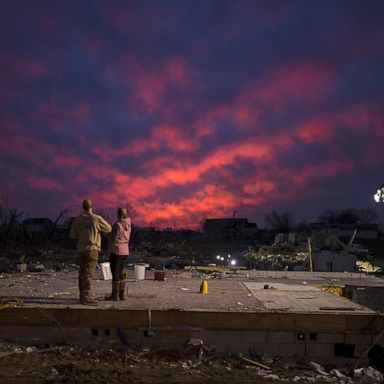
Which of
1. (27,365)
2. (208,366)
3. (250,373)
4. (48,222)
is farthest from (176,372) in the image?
(48,222)

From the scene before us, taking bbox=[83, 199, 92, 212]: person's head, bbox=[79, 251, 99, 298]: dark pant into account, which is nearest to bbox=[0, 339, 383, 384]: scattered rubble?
bbox=[79, 251, 99, 298]: dark pant

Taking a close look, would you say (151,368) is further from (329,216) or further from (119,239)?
(329,216)

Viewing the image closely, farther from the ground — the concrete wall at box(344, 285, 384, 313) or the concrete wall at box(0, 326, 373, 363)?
the concrete wall at box(344, 285, 384, 313)

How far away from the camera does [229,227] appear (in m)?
87.4

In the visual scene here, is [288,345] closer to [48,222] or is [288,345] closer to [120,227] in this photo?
[120,227]

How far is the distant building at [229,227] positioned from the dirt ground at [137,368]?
245ft

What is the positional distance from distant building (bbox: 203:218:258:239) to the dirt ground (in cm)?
7474

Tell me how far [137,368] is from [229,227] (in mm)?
81424

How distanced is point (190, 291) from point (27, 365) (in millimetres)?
4240

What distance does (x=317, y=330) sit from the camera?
286 inches

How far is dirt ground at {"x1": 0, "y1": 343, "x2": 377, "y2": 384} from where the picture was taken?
6059 mm

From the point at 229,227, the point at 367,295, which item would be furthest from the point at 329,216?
the point at 367,295

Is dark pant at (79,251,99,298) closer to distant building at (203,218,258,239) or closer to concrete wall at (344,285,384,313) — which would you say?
concrete wall at (344,285,384,313)

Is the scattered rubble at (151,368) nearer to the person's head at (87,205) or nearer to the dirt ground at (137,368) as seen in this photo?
the dirt ground at (137,368)
